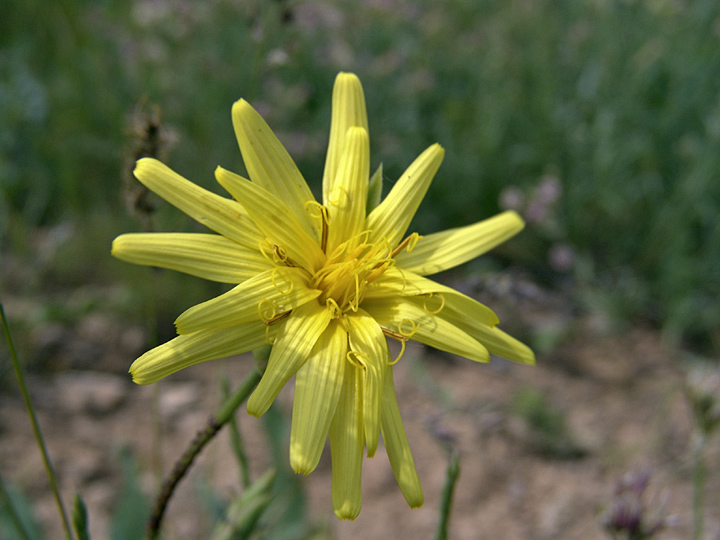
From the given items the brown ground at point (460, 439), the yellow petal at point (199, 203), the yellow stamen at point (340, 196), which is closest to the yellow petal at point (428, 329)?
the yellow stamen at point (340, 196)

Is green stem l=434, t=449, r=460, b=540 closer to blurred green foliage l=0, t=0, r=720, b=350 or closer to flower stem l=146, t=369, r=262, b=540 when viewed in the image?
flower stem l=146, t=369, r=262, b=540

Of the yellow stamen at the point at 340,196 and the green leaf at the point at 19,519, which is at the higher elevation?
the yellow stamen at the point at 340,196

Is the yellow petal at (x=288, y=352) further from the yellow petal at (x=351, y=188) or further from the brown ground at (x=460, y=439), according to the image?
the brown ground at (x=460, y=439)

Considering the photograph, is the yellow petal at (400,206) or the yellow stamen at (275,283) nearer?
the yellow stamen at (275,283)

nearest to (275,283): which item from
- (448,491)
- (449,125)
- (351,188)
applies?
(351,188)

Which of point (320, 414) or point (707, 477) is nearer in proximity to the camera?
point (320, 414)

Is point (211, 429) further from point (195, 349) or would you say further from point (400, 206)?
point (400, 206)

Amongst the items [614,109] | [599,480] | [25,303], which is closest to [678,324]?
[599,480]

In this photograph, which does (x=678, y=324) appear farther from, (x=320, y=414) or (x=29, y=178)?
(x=29, y=178)
